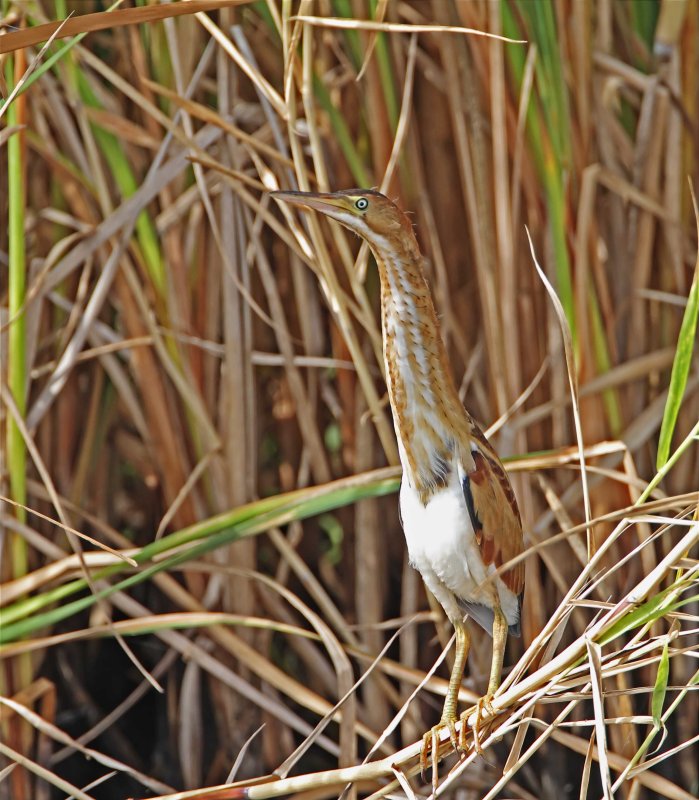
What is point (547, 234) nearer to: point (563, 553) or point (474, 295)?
point (474, 295)

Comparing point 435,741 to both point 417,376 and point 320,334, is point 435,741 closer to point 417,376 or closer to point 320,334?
point 417,376

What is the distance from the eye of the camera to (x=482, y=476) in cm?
Answer: 116

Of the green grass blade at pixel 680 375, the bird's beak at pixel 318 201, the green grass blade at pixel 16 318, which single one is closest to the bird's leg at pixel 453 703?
the green grass blade at pixel 680 375

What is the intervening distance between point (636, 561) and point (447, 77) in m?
0.73

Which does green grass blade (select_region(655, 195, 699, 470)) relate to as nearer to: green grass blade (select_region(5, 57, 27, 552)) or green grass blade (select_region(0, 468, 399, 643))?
green grass blade (select_region(0, 468, 399, 643))

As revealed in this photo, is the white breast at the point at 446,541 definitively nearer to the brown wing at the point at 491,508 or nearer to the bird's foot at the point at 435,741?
the brown wing at the point at 491,508

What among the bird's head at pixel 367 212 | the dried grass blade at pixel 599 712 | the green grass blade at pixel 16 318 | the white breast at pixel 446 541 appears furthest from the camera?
the green grass blade at pixel 16 318

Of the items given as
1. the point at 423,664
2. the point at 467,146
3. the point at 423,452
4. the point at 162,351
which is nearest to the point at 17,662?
the point at 162,351

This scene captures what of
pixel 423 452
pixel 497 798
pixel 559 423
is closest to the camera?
pixel 423 452

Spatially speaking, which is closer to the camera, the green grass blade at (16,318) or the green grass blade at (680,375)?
the green grass blade at (680,375)

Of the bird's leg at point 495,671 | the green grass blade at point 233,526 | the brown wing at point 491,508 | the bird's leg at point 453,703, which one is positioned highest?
the brown wing at point 491,508

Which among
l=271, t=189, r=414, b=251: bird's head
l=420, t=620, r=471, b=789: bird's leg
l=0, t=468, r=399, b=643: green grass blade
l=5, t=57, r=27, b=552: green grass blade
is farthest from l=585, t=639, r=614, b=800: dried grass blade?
l=5, t=57, r=27, b=552: green grass blade

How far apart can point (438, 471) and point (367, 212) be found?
300 millimetres

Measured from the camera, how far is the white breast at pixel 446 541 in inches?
44.7
